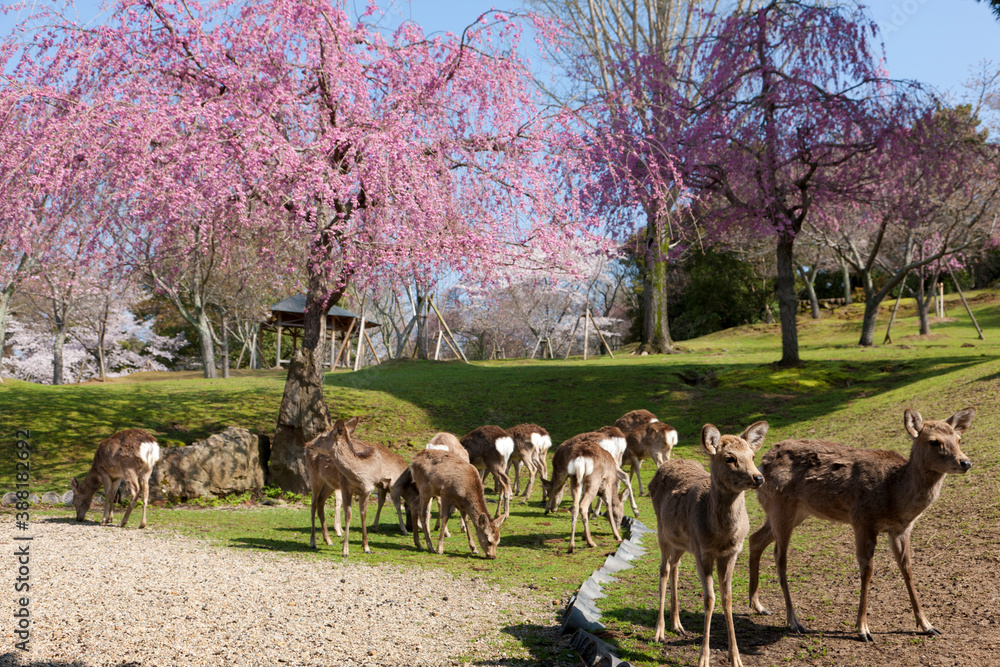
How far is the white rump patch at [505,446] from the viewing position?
1266 cm

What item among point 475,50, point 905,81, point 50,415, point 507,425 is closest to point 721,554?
point 475,50

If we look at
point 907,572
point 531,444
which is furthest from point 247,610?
point 531,444

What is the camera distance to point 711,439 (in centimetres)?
544

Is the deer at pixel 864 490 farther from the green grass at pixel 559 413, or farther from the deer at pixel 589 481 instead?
the deer at pixel 589 481

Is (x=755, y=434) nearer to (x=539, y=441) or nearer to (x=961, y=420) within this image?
(x=961, y=420)

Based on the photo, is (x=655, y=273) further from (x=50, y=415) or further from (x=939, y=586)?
(x=939, y=586)

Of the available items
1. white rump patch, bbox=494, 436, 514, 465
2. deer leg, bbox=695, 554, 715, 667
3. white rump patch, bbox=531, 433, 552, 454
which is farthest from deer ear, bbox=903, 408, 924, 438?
white rump patch, bbox=531, 433, 552, 454

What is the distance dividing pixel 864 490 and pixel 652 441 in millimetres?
7541

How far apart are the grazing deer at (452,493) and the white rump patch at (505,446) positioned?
227 cm

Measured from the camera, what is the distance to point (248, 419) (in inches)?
727

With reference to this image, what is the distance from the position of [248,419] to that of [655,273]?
20.5 m

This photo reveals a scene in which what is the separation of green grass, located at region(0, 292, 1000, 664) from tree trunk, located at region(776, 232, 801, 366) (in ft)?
2.02

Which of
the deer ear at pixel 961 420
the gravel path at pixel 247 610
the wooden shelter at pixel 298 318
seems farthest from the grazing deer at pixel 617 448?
the wooden shelter at pixel 298 318

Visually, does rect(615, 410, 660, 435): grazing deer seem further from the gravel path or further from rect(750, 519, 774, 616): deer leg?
rect(750, 519, 774, 616): deer leg
